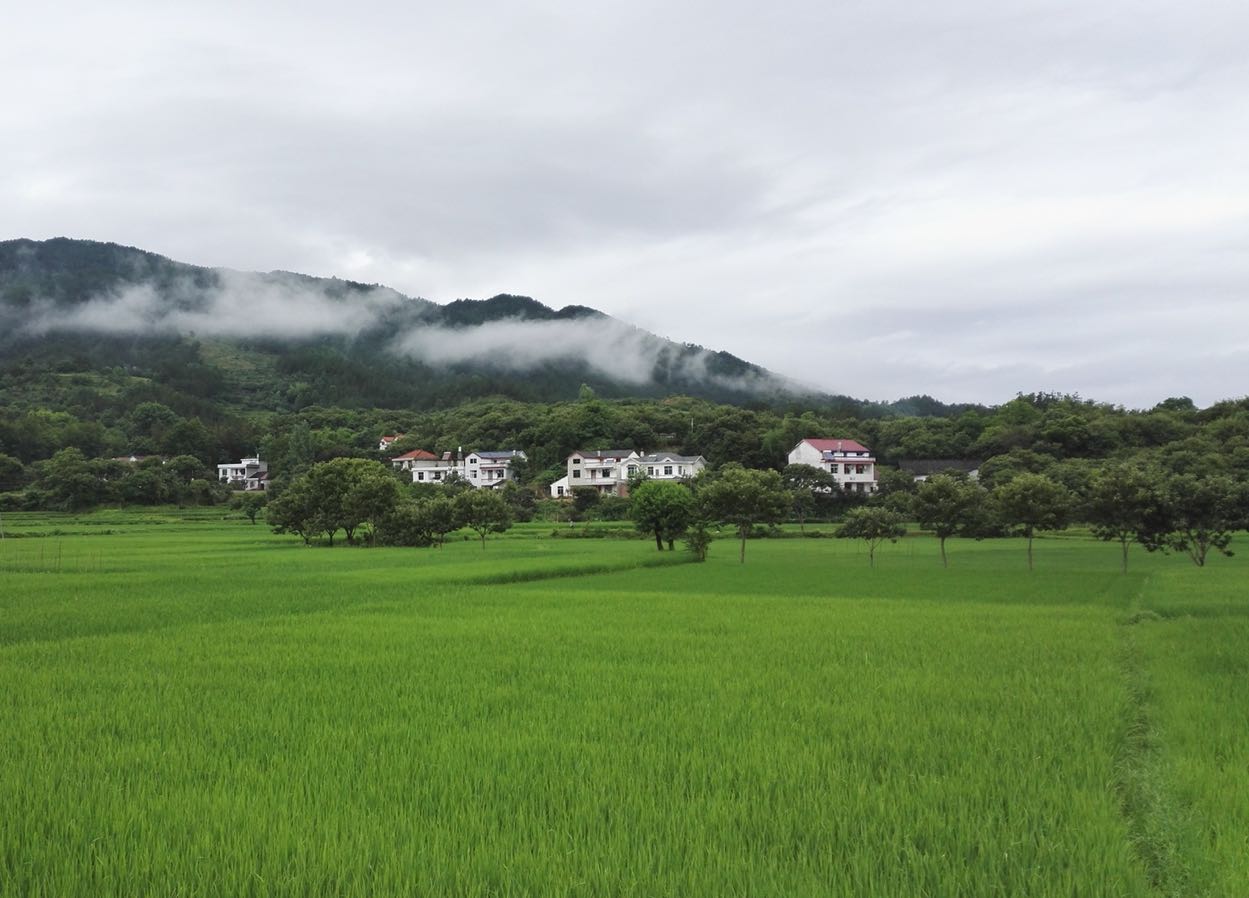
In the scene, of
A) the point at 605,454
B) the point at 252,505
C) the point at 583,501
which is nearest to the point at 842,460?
the point at 605,454

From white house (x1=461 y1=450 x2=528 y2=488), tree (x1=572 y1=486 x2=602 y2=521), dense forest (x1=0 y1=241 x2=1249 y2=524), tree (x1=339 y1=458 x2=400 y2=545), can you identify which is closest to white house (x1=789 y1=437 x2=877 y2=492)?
dense forest (x1=0 y1=241 x2=1249 y2=524)

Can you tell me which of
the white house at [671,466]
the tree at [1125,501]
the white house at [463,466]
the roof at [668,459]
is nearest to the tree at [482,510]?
the tree at [1125,501]

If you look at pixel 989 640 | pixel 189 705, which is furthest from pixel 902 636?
pixel 189 705

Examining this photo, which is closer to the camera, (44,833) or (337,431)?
(44,833)

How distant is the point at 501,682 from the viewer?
10414mm

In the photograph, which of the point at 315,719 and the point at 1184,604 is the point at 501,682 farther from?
the point at 1184,604

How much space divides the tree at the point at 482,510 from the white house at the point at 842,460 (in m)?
38.3

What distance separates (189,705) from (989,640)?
12369mm

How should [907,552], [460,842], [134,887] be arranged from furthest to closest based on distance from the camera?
[907,552]
[460,842]
[134,887]

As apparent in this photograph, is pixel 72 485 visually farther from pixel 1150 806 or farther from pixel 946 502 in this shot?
pixel 1150 806

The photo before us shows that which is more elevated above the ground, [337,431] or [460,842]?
[337,431]

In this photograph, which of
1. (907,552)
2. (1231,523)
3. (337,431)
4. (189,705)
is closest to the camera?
(189,705)

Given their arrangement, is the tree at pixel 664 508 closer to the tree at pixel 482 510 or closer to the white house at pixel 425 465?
the tree at pixel 482 510

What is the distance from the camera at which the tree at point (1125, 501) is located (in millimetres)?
31531
